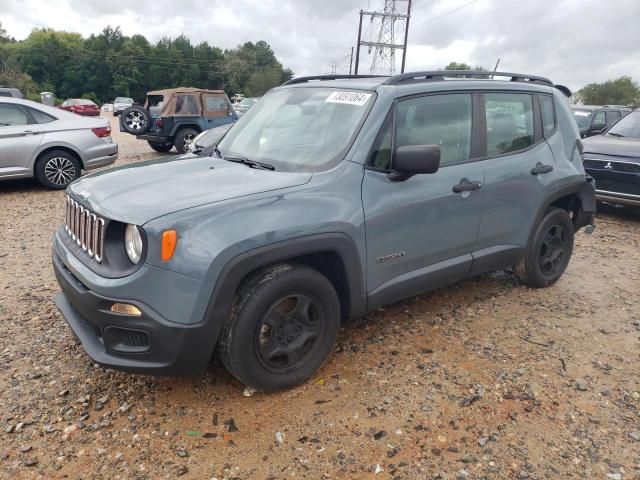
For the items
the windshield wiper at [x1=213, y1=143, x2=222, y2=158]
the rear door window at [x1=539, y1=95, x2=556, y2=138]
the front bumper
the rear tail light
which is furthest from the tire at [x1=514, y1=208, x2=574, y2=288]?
the rear tail light

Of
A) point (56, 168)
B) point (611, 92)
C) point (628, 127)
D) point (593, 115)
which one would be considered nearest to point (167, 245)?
point (56, 168)

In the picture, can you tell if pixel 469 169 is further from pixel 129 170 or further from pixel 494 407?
pixel 129 170

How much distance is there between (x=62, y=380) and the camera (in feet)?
9.71

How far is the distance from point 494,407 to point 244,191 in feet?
6.09

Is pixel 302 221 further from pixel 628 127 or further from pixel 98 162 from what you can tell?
pixel 628 127

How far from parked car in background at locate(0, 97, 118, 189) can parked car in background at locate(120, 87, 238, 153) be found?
351 centimetres

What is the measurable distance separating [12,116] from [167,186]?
264 inches

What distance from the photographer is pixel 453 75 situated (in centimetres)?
370

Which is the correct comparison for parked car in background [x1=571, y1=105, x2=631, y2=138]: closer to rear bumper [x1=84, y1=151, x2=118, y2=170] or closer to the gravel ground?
the gravel ground

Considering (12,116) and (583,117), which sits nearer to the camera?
(12,116)

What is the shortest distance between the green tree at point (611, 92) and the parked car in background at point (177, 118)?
6546cm

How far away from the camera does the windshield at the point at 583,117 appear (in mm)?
11226

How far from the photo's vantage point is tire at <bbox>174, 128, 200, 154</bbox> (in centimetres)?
1234

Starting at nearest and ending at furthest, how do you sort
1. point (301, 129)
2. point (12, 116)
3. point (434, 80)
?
point (301, 129) < point (434, 80) < point (12, 116)
